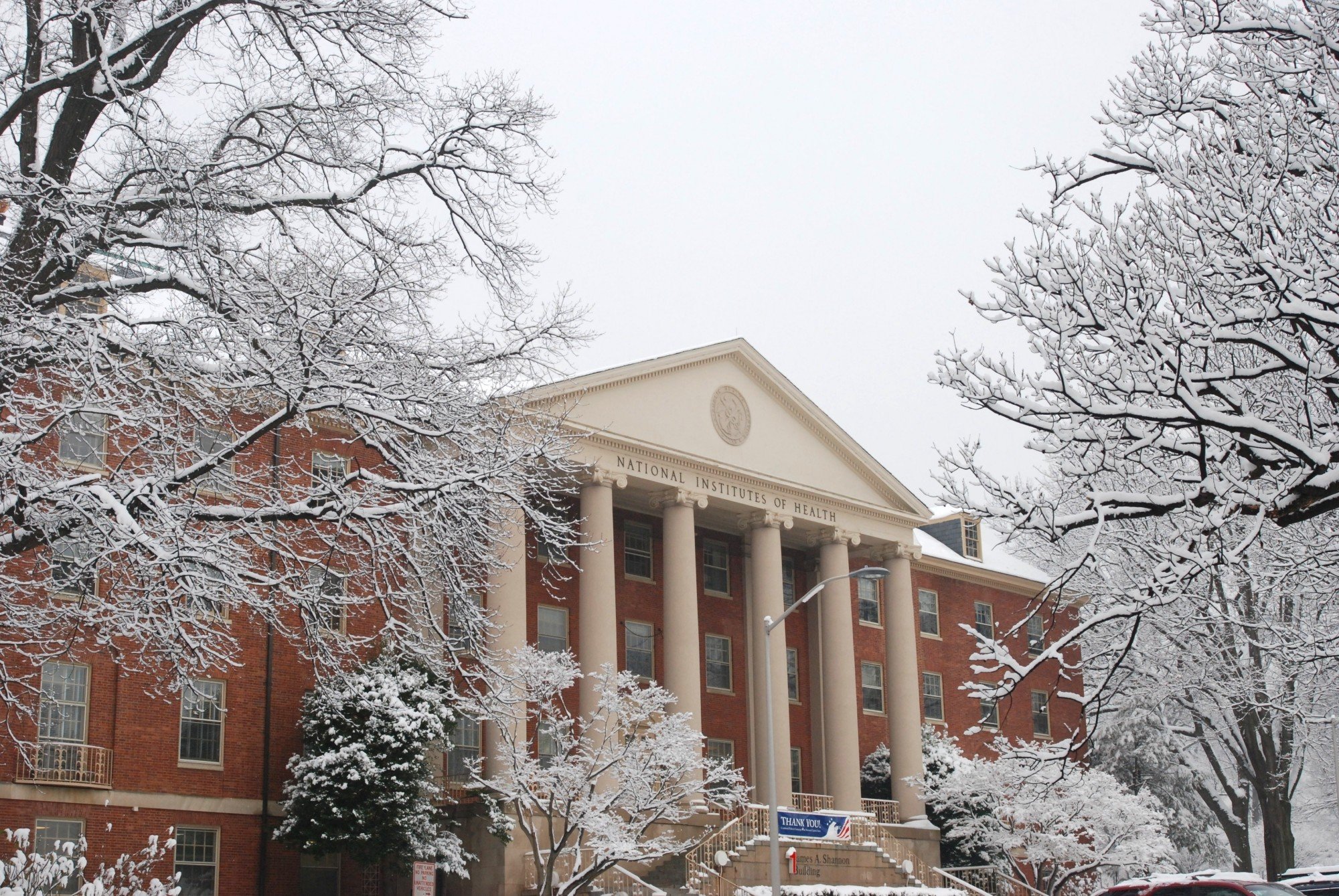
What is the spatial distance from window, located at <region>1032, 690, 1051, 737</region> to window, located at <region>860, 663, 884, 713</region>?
9.34m

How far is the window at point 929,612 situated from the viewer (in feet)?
186

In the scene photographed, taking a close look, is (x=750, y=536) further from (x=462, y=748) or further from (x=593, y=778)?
(x=593, y=778)

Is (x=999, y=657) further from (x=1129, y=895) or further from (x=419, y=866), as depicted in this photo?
(x=419, y=866)

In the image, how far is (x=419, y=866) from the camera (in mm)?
24609

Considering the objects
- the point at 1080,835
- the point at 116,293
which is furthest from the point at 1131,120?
the point at 1080,835

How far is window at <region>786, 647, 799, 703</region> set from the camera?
165 feet

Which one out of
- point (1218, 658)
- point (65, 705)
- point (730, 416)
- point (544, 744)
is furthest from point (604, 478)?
point (1218, 658)

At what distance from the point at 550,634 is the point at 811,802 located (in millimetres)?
9916

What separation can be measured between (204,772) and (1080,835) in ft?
111

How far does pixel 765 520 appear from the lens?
4525 cm

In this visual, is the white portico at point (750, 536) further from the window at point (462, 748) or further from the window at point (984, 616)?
the window at point (984, 616)

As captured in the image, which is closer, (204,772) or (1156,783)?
(204,772)

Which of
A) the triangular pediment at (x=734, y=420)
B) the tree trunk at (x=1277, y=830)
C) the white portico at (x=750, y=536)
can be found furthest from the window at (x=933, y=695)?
the tree trunk at (x=1277, y=830)

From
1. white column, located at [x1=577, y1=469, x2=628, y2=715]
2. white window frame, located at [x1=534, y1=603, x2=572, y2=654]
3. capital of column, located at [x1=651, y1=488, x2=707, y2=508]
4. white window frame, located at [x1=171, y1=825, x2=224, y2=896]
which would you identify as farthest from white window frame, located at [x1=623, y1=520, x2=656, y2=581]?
white window frame, located at [x1=171, y1=825, x2=224, y2=896]
